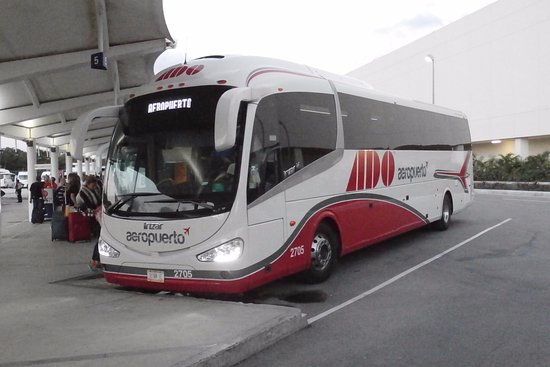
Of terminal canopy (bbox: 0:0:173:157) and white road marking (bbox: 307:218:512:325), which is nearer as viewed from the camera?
white road marking (bbox: 307:218:512:325)

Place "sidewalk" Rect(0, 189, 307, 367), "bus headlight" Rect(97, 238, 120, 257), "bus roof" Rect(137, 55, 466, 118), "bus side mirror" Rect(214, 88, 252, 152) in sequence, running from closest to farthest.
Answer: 1. "sidewalk" Rect(0, 189, 307, 367)
2. "bus side mirror" Rect(214, 88, 252, 152)
3. "bus roof" Rect(137, 55, 466, 118)
4. "bus headlight" Rect(97, 238, 120, 257)

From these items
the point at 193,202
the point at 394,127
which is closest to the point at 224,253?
the point at 193,202

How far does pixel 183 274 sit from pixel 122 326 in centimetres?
107

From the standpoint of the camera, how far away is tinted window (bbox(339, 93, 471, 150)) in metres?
9.15

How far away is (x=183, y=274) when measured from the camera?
6.42 meters

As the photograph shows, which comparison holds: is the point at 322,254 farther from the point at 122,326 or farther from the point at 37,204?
the point at 37,204

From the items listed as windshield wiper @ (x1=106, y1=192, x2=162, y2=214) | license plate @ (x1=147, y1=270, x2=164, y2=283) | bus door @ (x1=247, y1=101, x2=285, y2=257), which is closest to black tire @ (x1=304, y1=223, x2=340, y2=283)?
bus door @ (x1=247, y1=101, x2=285, y2=257)

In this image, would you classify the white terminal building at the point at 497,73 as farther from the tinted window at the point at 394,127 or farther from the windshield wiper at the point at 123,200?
the windshield wiper at the point at 123,200

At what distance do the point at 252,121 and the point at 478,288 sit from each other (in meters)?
4.28

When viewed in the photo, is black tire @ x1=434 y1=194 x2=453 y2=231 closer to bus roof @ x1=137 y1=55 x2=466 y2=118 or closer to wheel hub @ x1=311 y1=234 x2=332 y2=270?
wheel hub @ x1=311 y1=234 x2=332 y2=270

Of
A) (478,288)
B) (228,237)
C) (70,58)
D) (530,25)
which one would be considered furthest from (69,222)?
(530,25)

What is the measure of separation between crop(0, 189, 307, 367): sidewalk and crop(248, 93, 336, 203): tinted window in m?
1.63

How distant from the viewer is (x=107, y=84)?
52.9 feet

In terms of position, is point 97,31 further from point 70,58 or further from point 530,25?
point 530,25
